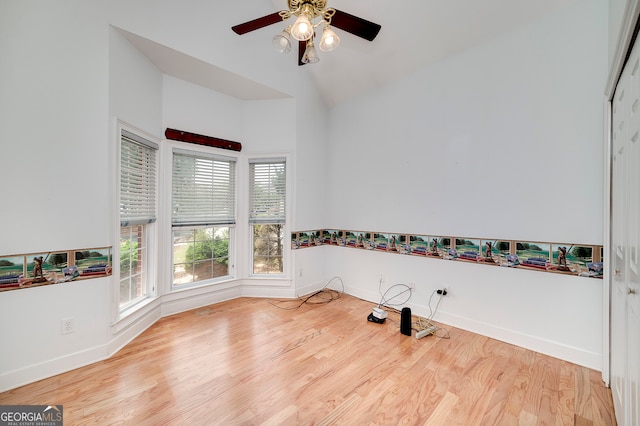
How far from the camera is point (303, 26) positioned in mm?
1665

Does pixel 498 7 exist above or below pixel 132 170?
above

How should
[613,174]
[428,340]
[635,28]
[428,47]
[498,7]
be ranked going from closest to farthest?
[635,28] → [613,174] → [498,7] → [428,340] → [428,47]

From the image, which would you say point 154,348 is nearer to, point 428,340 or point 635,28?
point 428,340

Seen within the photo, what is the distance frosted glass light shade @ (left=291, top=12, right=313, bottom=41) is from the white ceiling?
4.25 feet

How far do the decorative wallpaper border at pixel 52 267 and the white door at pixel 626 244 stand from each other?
10.8ft

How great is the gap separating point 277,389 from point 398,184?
95.1 inches

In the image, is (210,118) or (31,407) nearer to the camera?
(31,407)

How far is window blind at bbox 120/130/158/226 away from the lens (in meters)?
2.32

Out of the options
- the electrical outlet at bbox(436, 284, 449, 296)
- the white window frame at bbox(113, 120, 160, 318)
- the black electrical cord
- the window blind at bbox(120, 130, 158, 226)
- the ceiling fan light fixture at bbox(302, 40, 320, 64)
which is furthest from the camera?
the black electrical cord

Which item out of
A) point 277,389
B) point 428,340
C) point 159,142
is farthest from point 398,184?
point 159,142

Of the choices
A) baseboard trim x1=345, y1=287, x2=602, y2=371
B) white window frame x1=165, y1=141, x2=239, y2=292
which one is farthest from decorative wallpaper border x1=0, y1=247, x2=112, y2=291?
baseboard trim x1=345, y1=287, x2=602, y2=371

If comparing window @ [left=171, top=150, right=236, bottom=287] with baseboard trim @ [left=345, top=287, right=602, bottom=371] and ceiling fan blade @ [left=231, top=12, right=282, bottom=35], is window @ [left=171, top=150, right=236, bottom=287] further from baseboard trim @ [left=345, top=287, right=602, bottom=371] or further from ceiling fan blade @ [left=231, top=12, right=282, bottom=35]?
baseboard trim @ [left=345, top=287, right=602, bottom=371]

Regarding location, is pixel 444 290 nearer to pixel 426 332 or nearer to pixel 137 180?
pixel 426 332

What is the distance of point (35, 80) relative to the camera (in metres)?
1.76
